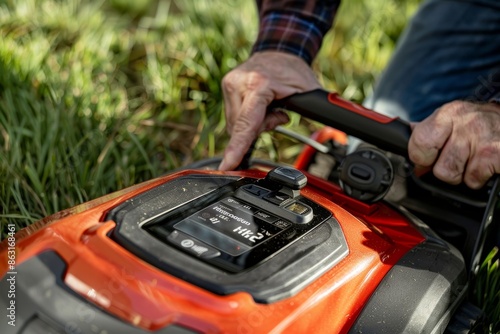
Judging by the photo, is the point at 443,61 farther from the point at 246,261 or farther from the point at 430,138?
the point at 246,261

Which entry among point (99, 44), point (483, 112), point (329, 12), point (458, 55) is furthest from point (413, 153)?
point (99, 44)

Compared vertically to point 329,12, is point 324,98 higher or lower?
lower

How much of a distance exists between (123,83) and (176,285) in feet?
5.01

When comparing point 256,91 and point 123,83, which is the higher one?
point 256,91

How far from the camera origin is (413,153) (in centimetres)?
135

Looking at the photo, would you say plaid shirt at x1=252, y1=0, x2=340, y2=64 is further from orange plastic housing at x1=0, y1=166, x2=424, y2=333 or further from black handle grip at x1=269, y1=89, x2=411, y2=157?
orange plastic housing at x1=0, y1=166, x2=424, y2=333

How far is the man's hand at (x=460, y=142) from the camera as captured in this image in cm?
130

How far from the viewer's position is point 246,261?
38.5 inches

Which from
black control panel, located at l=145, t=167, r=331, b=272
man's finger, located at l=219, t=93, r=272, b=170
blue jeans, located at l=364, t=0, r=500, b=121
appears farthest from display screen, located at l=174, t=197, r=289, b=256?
blue jeans, located at l=364, t=0, r=500, b=121

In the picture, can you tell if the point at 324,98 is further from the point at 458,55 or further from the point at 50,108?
the point at 50,108

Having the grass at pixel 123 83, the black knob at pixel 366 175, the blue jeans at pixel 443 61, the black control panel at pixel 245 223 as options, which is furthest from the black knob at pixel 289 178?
the blue jeans at pixel 443 61

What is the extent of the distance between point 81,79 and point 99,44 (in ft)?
1.15

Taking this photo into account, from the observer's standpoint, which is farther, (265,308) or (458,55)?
(458,55)

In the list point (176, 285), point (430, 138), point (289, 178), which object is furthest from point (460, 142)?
point (176, 285)
